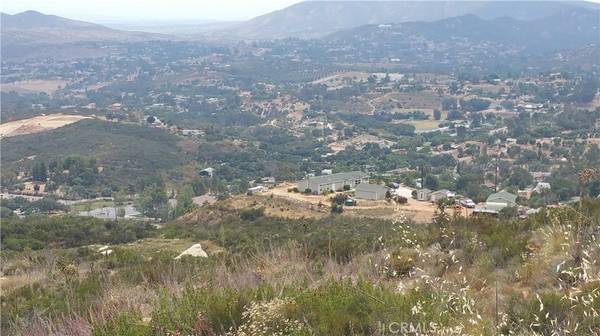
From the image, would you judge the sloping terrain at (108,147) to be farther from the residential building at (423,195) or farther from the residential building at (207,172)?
the residential building at (423,195)

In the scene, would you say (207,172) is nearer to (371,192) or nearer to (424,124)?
(371,192)

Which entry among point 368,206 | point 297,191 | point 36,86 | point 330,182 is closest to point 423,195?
point 368,206

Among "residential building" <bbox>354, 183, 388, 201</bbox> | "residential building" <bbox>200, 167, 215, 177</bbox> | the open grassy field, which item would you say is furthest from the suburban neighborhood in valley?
the open grassy field

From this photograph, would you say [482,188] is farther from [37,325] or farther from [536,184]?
[37,325]

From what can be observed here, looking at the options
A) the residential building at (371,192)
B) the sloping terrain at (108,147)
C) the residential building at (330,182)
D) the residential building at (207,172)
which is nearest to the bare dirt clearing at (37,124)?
the sloping terrain at (108,147)

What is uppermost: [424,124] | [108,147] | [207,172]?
[108,147]

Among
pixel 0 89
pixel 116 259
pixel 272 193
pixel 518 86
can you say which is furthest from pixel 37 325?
pixel 0 89
